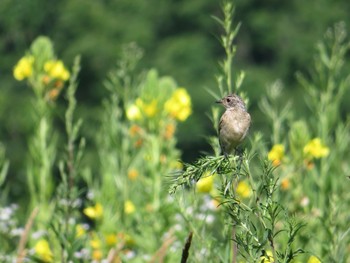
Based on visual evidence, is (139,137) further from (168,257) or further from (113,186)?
(168,257)

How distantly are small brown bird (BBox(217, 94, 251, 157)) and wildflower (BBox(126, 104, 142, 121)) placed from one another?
2272mm

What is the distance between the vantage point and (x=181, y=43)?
30953 millimetres

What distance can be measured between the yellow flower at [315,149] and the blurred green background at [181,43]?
17.1 metres

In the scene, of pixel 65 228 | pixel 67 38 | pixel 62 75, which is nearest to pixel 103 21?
pixel 67 38

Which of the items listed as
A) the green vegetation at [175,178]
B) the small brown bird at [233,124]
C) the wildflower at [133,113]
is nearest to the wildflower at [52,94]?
the green vegetation at [175,178]

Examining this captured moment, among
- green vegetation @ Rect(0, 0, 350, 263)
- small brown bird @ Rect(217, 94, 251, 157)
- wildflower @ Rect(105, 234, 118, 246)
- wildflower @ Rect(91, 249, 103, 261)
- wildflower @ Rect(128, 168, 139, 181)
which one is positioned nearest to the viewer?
green vegetation @ Rect(0, 0, 350, 263)

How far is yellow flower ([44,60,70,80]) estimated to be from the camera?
6.27 meters

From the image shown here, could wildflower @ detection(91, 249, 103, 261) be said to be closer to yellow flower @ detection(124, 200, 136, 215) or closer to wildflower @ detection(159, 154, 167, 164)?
yellow flower @ detection(124, 200, 136, 215)

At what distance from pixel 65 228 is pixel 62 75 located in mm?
2120

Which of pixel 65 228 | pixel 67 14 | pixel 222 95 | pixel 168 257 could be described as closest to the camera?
pixel 222 95

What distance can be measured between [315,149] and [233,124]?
6.61 ft

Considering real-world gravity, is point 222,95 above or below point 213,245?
above

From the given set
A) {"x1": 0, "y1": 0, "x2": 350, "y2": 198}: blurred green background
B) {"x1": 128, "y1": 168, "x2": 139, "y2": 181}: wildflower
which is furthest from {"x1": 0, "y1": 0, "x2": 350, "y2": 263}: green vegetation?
{"x1": 0, "y1": 0, "x2": 350, "y2": 198}: blurred green background

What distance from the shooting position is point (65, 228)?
4.32 m
